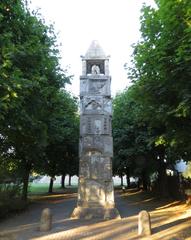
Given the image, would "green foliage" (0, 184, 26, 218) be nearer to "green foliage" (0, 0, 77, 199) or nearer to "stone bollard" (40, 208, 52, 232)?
"green foliage" (0, 0, 77, 199)

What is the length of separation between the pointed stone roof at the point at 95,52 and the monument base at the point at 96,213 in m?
8.55

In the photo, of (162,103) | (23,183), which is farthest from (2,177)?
(162,103)

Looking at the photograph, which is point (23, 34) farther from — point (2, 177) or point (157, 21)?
point (2, 177)

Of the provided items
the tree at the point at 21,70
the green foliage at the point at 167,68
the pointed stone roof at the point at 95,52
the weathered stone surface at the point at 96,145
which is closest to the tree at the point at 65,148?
the pointed stone roof at the point at 95,52

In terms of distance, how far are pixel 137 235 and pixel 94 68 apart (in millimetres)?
10891

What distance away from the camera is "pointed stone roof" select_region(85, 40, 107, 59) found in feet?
68.1

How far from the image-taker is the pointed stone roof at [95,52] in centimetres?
2075

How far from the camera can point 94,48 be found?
69.2 feet

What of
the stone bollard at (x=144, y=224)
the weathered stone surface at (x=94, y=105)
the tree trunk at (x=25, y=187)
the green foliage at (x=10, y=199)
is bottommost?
the stone bollard at (x=144, y=224)

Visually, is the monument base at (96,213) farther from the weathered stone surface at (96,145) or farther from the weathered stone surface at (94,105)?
the weathered stone surface at (94,105)

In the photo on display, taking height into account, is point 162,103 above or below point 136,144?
below

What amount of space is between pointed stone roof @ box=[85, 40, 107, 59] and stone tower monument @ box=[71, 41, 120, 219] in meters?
1.26

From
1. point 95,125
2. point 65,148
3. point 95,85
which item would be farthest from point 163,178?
point 95,85

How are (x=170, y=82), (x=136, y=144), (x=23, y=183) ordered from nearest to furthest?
(x=170, y=82) → (x=23, y=183) → (x=136, y=144)
